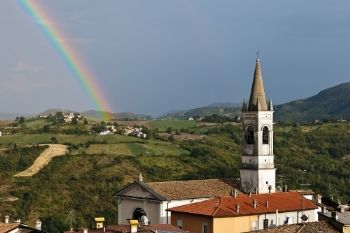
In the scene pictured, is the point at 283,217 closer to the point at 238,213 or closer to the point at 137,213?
the point at 238,213

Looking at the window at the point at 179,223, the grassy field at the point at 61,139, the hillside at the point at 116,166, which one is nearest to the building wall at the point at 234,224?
the window at the point at 179,223

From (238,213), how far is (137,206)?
965 cm

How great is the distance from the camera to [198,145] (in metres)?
117

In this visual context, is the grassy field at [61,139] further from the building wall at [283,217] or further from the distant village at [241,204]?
the building wall at [283,217]

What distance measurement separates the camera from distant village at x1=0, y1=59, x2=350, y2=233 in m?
40.8

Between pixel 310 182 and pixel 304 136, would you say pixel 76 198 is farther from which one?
pixel 304 136

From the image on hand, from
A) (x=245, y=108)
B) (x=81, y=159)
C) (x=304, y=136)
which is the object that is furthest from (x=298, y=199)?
(x=304, y=136)

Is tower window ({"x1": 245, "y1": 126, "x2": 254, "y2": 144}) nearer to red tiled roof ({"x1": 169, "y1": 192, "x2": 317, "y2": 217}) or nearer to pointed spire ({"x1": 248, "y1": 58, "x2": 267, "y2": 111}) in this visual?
pointed spire ({"x1": 248, "y1": 58, "x2": 267, "y2": 111})

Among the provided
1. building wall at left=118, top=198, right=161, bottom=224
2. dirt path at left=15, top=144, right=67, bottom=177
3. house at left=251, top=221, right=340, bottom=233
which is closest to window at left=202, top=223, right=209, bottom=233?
building wall at left=118, top=198, right=161, bottom=224

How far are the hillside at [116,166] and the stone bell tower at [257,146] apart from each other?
18329 millimetres

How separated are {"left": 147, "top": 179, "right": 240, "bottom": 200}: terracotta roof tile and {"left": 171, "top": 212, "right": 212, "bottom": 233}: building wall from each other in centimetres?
323

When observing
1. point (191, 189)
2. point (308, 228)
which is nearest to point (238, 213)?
point (191, 189)

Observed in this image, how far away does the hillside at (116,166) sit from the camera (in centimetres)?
8344

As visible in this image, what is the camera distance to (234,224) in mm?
46219
